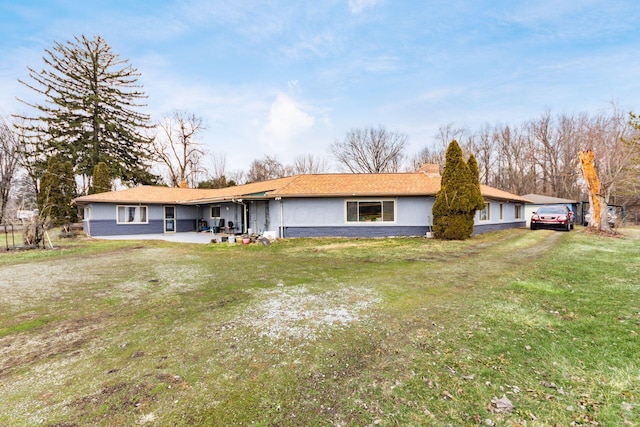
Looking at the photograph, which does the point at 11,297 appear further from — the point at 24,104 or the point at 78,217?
the point at 24,104

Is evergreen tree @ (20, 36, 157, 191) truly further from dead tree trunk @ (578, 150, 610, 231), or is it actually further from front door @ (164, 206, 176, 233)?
dead tree trunk @ (578, 150, 610, 231)

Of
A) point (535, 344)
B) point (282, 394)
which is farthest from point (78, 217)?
point (535, 344)

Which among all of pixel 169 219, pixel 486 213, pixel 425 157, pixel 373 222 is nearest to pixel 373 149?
pixel 425 157

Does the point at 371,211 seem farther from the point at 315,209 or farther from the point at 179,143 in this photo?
the point at 179,143

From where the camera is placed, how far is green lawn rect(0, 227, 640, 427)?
2178mm

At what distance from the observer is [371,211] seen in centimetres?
1455

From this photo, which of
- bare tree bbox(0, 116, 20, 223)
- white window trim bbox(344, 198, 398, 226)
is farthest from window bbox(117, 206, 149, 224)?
bare tree bbox(0, 116, 20, 223)

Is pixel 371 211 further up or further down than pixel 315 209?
further down

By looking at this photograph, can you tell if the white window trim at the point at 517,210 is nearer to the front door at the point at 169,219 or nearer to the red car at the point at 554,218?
the red car at the point at 554,218

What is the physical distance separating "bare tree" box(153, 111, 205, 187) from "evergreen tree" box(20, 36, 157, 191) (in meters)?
3.16

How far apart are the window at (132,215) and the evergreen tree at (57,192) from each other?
6451 millimetres

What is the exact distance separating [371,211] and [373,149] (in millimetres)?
23286

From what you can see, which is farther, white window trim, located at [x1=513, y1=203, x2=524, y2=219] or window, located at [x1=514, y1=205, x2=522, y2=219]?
window, located at [x1=514, y1=205, x2=522, y2=219]

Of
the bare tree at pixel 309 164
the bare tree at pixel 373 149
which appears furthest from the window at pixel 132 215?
the bare tree at pixel 373 149
